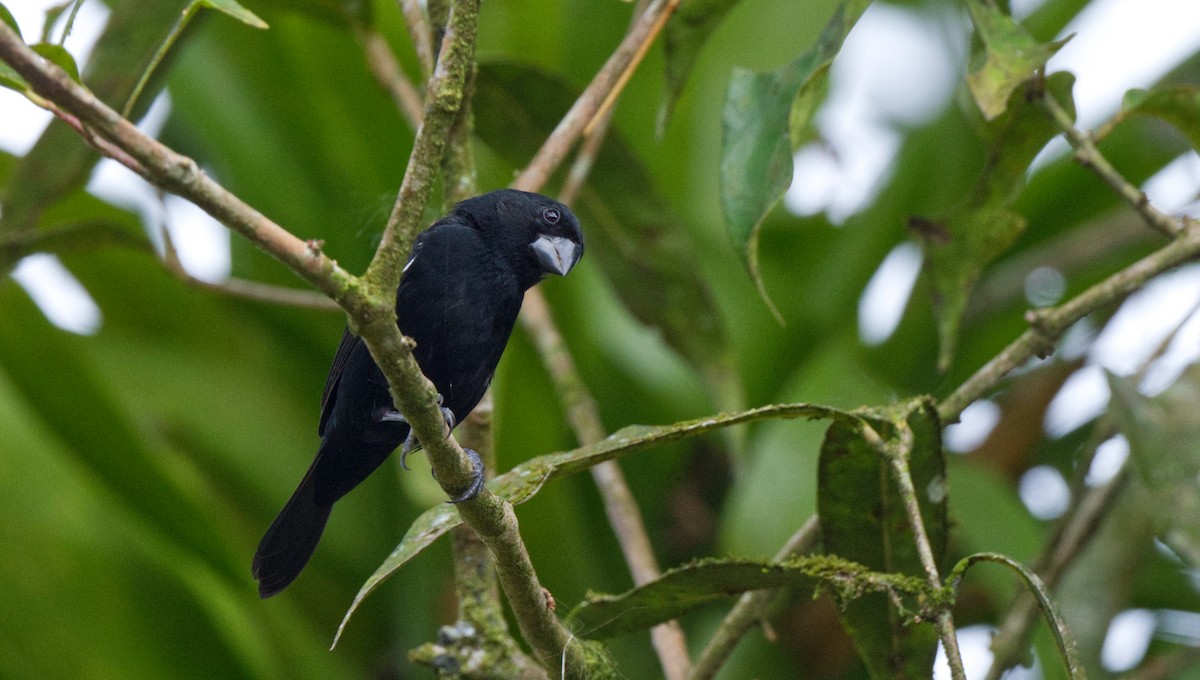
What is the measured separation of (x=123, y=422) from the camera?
2818mm

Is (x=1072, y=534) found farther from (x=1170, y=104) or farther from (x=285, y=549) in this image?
(x=285, y=549)

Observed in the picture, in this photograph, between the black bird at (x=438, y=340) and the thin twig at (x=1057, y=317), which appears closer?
the thin twig at (x=1057, y=317)

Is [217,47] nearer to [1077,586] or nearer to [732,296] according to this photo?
[732,296]

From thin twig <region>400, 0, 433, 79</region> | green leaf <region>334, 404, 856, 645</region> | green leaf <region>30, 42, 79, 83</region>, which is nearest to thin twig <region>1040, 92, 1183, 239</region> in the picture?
green leaf <region>334, 404, 856, 645</region>

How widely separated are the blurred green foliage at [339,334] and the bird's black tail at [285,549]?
0.24 meters

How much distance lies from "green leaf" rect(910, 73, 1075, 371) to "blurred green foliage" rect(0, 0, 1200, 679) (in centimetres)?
3

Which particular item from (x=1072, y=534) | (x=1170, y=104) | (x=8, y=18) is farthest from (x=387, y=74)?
(x=1072, y=534)

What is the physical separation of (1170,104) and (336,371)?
1.69 metres

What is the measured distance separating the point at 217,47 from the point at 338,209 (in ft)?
2.31

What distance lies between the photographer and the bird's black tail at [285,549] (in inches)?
85.8

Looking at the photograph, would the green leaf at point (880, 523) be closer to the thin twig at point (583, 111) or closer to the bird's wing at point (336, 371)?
the thin twig at point (583, 111)

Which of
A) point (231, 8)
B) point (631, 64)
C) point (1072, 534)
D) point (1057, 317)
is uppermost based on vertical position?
point (231, 8)

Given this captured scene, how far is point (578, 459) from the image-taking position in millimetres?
1621

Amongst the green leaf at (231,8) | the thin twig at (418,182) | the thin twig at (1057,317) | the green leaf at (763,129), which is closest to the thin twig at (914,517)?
the thin twig at (1057,317)
